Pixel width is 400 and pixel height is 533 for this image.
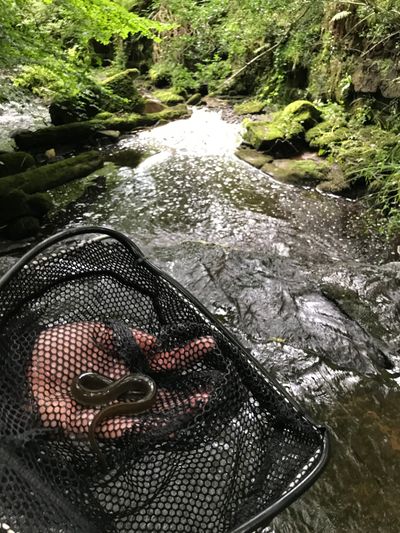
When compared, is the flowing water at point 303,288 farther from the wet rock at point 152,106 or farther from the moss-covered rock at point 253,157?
the wet rock at point 152,106

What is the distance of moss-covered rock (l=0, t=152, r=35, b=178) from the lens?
16.6 ft

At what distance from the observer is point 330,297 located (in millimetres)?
3180

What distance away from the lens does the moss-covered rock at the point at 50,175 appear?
4.54 meters

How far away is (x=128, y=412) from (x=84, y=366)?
0.98ft

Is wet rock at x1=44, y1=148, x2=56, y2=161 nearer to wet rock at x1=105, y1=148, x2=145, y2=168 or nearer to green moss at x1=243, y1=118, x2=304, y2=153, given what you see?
wet rock at x1=105, y1=148, x2=145, y2=168

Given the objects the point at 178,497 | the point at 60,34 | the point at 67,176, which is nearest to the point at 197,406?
the point at 178,497

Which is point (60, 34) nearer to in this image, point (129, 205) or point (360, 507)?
point (129, 205)

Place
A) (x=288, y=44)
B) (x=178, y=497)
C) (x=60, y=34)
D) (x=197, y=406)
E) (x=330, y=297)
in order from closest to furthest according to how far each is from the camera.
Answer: (x=178, y=497) < (x=197, y=406) < (x=330, y=297) < (x=60, y=34) < (x=288, y=44)

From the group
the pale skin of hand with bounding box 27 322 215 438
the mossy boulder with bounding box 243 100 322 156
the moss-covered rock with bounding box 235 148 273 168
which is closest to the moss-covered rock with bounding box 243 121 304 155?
the mossy boulder with bounding box 243 100 322 156

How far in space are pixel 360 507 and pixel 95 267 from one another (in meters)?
1.62

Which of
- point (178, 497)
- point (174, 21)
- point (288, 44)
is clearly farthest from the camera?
point (174, 21)

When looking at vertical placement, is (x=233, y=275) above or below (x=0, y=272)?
above

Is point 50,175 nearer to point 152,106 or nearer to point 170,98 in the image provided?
point 152,106

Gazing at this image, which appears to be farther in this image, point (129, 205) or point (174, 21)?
point (174, 21)
